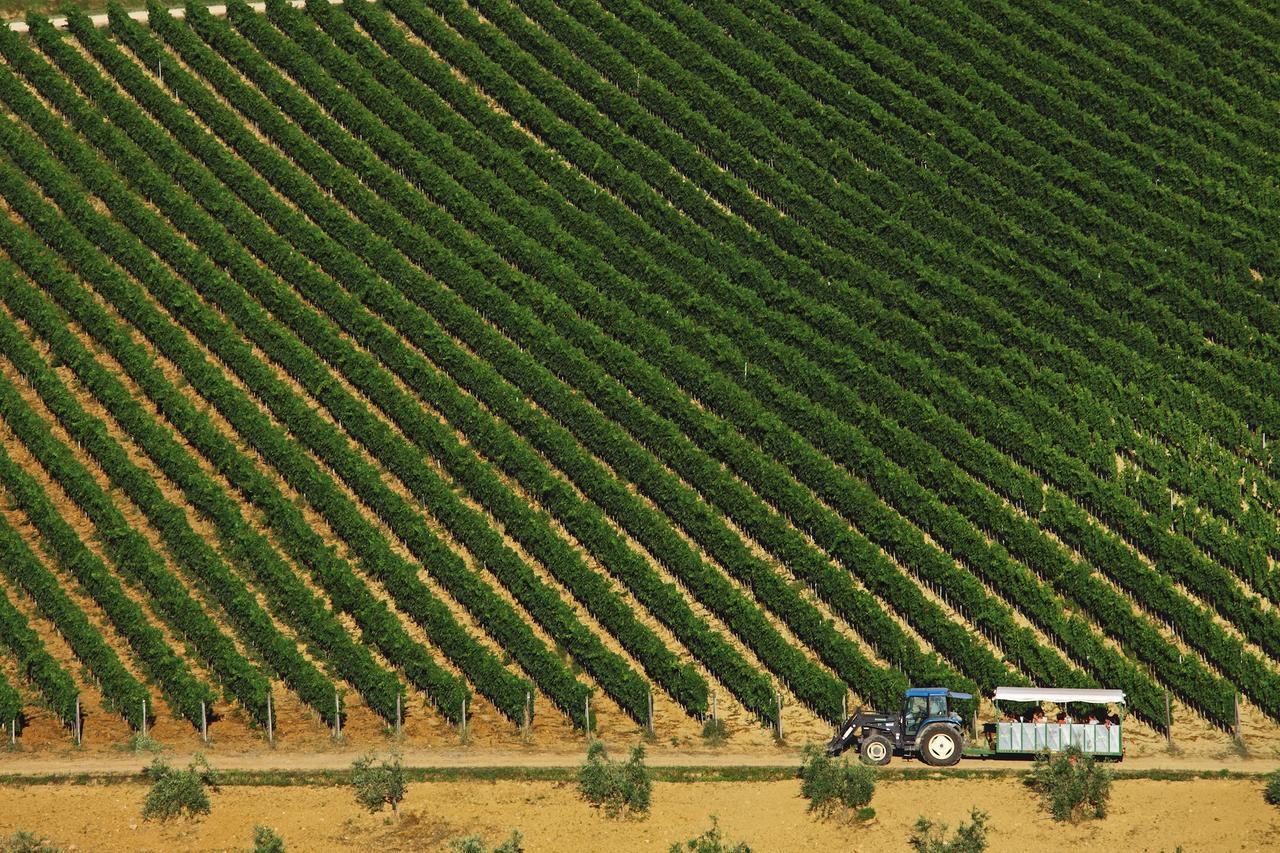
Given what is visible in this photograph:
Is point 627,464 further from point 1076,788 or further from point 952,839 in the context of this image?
point 1076,788

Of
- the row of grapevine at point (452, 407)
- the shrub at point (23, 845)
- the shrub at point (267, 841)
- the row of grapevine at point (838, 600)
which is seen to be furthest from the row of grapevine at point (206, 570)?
the row of grapevine at point (838, 600)

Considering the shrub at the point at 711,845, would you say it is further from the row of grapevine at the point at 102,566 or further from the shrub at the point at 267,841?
the row of grapevine at the point at 102,566

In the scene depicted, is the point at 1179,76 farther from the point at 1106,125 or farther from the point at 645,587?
the point at 645,587

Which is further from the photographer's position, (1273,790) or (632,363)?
(632,363)

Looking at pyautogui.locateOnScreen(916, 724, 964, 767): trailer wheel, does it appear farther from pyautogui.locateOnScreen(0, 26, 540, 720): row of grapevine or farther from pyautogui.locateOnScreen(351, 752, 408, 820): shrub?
pyautogui.locateOnScreen(351, 752, 408, 820): shrub

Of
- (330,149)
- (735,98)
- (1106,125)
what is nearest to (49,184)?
(330,149)

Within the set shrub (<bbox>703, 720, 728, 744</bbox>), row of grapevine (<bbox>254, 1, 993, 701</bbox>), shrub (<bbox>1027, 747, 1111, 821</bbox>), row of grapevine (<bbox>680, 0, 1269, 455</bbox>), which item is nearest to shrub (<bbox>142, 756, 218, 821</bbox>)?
shrub (<bbox>703, 720, 728, 744</bbox>)

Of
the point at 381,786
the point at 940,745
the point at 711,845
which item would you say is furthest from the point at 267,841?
the point at 940,745

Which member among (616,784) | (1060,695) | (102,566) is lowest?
(616,784)
